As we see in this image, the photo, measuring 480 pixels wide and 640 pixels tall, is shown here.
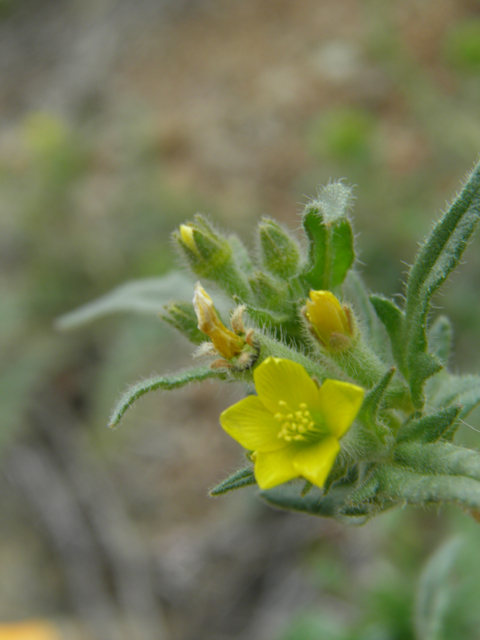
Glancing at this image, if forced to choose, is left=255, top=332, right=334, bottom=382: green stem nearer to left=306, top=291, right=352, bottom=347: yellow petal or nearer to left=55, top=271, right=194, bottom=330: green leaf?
left=306, top=291, right=352, bottom=347: yellow petal

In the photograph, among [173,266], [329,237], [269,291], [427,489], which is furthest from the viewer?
[173,266]

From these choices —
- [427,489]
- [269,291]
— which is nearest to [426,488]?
[427,489]

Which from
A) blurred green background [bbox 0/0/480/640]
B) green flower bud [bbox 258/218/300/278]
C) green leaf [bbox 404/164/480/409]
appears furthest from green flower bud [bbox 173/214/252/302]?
blurred green background [bbox 0/0/480/640]

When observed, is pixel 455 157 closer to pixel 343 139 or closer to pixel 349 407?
pixel 343 139

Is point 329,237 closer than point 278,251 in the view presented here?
Yes

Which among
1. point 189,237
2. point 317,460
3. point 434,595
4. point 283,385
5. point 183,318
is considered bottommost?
point 434,595

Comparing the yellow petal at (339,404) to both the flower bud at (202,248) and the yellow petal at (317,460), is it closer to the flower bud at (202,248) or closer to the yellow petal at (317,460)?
the yellow petal at (317,460)

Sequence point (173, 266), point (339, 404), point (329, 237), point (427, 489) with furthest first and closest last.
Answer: point (173, 266) < point (329, 237) < point (339, 404) < point (427, 489)

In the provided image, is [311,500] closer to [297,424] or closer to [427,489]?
[297,424]
